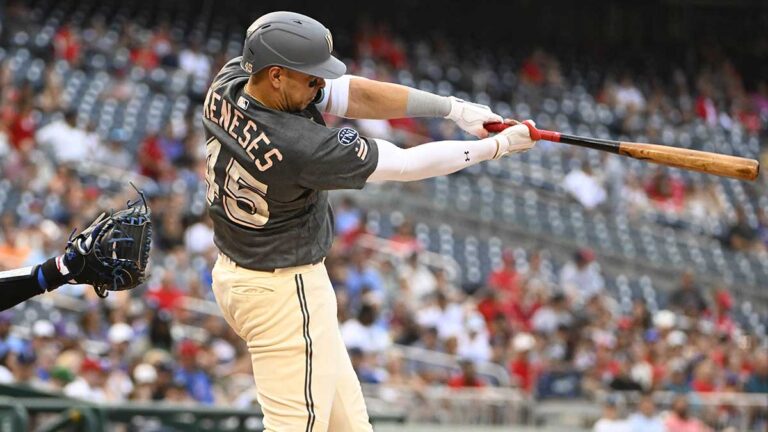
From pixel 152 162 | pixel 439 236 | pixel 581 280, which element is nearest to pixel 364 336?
pixel 152 162

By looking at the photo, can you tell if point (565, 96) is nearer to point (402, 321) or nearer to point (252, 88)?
point (402, 321)

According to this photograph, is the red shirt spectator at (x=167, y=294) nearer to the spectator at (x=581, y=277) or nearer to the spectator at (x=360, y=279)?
the spectator at (x=360, y=279)

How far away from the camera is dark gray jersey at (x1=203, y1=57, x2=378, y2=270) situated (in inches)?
159

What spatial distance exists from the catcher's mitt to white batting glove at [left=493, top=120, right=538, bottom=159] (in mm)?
1155

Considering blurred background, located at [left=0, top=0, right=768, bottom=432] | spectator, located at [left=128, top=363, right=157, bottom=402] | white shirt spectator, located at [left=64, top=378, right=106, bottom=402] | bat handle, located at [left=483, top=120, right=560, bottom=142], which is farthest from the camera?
blurred background, located at [left=0, top=0, right=768, bottom=432]

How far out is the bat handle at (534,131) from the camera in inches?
174

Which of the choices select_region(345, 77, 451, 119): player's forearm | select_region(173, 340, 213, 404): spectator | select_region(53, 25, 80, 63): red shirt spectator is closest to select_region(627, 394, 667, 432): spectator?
select_region(173, 340, 213, 404): spectator

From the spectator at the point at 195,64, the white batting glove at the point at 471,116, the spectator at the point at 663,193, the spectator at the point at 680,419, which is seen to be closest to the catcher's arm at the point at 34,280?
the white batting glove at the point at 471,116

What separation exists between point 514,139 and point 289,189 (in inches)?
30.5

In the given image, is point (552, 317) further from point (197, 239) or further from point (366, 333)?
point (197, 239)

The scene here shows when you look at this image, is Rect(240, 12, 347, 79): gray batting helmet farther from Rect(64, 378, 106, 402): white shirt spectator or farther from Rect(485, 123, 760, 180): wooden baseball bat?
Rect(64, 378, 106, 402): white shirt spectator

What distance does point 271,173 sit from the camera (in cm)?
407

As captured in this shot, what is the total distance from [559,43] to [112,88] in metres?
9.68

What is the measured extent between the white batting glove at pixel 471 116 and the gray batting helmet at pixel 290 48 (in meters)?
0.57
